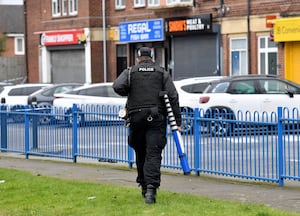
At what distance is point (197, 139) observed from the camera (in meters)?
13.1

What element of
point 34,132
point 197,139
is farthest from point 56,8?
Result: point 197,139

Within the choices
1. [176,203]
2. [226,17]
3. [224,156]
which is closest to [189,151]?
[224,156]

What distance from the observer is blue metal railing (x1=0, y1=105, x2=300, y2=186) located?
1167cm

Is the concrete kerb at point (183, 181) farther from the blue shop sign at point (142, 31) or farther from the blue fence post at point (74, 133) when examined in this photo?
the blue shop sign at point (142, 31)

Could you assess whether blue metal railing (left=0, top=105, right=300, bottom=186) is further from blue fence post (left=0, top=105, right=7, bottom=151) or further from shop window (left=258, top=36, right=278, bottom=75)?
shop window (left=258, top=36, right=278, bottom=75)

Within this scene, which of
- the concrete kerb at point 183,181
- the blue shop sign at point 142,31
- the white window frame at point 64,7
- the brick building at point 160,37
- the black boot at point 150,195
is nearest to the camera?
the black boot at point 150,195

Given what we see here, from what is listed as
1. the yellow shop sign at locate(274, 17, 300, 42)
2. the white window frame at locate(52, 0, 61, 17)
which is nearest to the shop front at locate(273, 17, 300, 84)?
the yellow shop sign at locate(274, 17, 300, 42)

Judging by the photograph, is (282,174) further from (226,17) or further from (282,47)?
(226,17)

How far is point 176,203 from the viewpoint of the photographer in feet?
32.7

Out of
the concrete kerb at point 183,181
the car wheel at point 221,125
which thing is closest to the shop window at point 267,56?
the concrete kerb at point 183,181

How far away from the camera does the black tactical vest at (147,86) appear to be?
9.91 metres

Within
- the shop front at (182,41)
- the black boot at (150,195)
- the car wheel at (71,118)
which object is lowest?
the black boot at (150,195)

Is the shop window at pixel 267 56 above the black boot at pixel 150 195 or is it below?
above

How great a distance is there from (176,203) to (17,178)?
3953 millimetres
